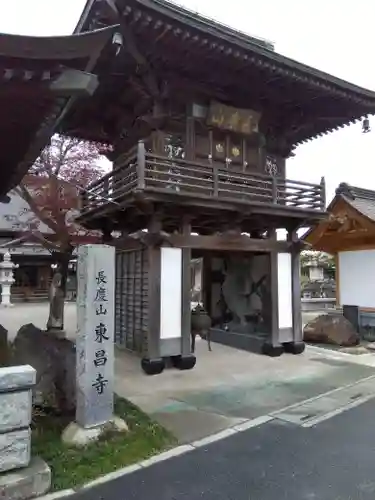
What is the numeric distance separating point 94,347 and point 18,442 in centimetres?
143

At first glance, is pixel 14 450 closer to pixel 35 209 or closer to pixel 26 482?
pixel 26 482

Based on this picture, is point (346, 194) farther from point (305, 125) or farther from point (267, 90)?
point (267, 90)

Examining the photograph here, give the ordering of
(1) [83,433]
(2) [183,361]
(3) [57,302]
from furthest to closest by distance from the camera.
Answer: (3) [57,302], (2) [183,361], (1) [83,433]

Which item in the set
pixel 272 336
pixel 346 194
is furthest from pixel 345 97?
pixel 272 336

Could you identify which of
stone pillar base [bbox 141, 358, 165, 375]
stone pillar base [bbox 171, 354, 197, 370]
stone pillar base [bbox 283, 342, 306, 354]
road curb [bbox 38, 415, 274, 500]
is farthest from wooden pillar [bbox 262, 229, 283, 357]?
road curb [bbox 38, 415, 274, 500]

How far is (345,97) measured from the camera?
31.7 feet

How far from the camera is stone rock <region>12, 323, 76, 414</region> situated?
556 centimetres

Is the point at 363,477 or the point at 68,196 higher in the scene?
the point at 68,196

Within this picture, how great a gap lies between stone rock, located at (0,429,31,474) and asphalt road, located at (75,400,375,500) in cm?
61

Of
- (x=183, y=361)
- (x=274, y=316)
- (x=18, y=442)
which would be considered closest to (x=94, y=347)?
(x=18, y=442)

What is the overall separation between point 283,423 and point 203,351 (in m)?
5.23

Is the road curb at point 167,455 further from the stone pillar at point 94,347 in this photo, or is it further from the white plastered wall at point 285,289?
the white plastered wall at point 285,289

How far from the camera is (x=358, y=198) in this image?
14.4 metres

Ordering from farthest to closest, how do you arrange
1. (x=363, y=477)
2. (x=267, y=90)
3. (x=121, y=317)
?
(x=121, y=317)
(x=267, y=90)
(x=363, y=477)
